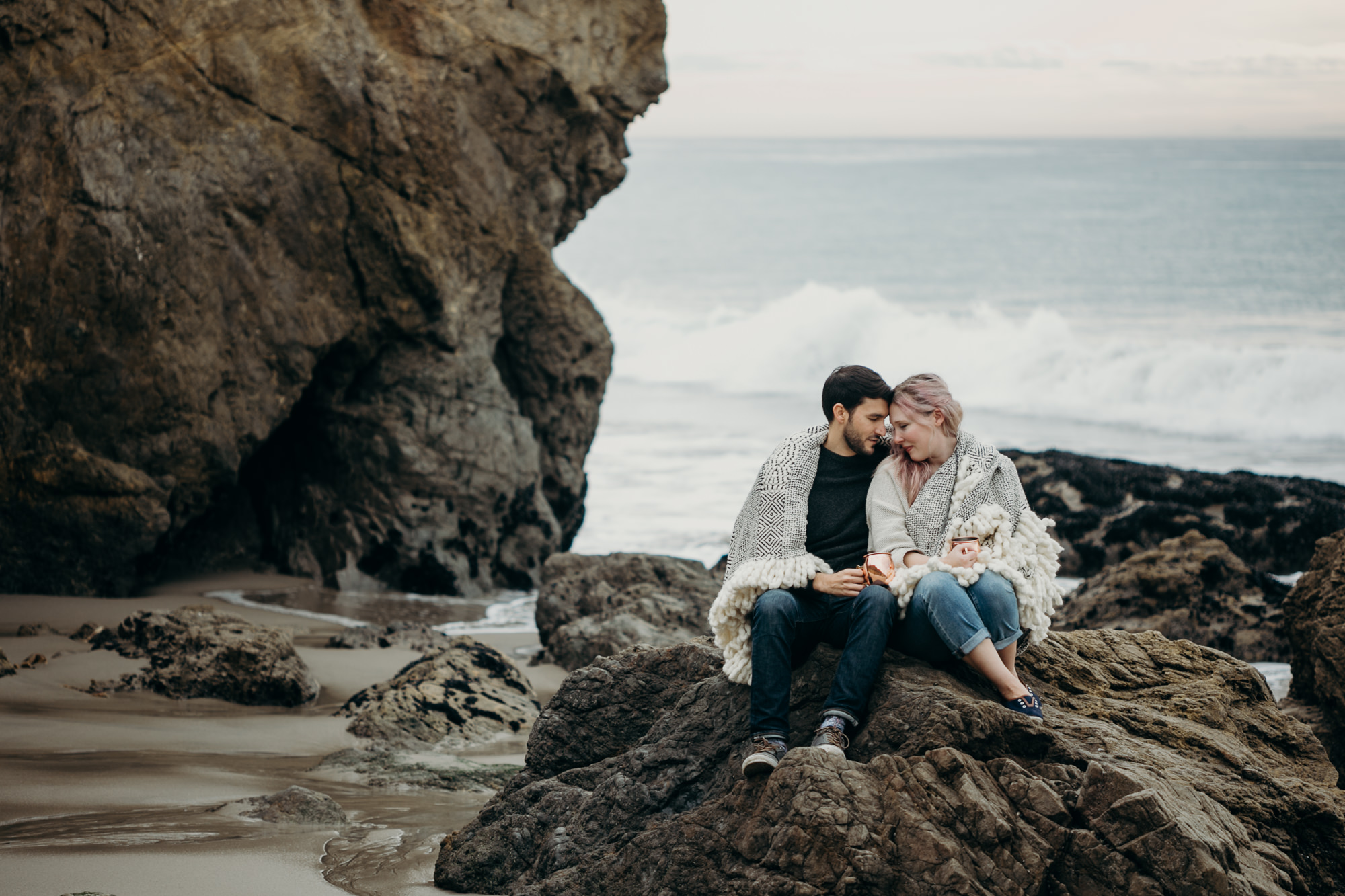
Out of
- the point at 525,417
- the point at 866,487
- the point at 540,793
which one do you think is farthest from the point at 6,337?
the point at 866,487

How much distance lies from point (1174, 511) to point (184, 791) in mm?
9330

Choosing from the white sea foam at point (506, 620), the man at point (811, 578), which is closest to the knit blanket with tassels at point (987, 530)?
the man at point (811, 578)

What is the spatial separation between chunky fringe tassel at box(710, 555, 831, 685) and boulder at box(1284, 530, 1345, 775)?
304 centimetres

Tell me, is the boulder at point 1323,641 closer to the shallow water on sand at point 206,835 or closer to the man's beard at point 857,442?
the man's beard at point 857,442

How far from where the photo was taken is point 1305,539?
10.4 metres

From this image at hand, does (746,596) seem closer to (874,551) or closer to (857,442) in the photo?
(874,551)

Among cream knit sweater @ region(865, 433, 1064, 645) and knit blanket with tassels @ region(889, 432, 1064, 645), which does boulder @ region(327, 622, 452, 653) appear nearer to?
cream knit sweater @ region(865, 433, 1064, 645)

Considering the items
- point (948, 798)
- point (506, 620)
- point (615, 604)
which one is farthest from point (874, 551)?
point (506, 620)

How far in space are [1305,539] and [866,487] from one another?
26.2 feet

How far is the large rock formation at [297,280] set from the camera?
351 inches

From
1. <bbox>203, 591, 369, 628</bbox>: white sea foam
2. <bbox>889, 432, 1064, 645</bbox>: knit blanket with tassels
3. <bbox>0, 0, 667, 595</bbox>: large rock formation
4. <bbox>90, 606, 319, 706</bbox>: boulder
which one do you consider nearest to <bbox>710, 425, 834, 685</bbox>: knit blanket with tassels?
<bbox>889, 432, 1064, 645</bbox>: knit blanket with tassels

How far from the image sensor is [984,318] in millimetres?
35344

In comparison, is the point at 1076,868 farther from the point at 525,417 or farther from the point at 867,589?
the point at 525,417

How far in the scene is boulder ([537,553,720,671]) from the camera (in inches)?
313
